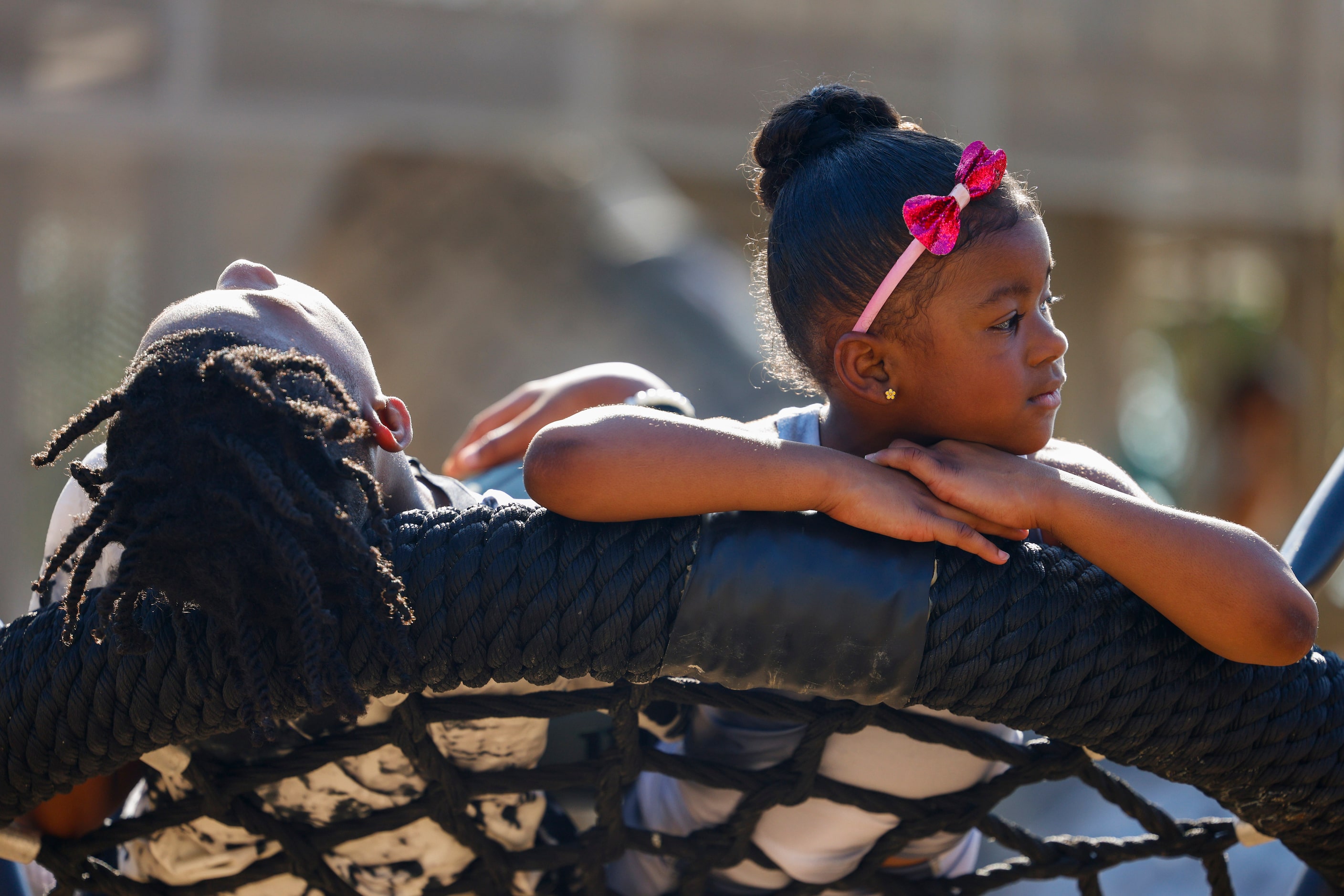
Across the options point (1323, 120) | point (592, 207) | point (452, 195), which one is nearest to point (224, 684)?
point (592, 207)

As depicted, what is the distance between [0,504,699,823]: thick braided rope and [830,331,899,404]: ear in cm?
43

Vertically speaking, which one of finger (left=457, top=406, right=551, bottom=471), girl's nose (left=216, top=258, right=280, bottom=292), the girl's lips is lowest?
finger (left=457, top=406, right=551, bottom=471)

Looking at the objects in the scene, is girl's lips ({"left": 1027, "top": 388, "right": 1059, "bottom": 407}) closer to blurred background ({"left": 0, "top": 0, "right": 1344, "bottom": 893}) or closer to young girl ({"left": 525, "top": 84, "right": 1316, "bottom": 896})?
young girl ({"left": 525, "top": 84, "right": 1316, "bottom": 896})

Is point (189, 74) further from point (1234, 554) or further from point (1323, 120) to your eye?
point (1323, 120)

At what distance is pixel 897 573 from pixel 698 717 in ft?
1.37

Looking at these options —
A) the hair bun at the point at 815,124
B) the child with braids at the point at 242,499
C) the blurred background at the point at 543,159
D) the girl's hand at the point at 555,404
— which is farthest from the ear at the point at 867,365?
the blurred background at the point at 543,159

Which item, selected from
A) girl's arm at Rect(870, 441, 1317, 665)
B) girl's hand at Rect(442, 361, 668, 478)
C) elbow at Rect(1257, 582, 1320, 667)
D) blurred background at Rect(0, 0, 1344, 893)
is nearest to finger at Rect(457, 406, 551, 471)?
girl's hand at Rect(442, 361, 668, 478)

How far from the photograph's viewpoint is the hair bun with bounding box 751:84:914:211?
1275mm

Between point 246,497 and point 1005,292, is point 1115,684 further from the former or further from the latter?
point 246,497

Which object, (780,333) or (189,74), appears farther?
(189,74)

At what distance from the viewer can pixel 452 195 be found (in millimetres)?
5617

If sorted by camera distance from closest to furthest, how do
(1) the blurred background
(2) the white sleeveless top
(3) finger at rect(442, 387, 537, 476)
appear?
(2) the white sleeveless top → (3) finger at rect(442, 387, 537, 476) → (1) the blurred background

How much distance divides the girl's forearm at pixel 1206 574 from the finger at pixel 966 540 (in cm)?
8

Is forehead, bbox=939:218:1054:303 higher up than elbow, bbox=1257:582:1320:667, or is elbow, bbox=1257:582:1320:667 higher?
forehead, bbox=939:218:1054:303
